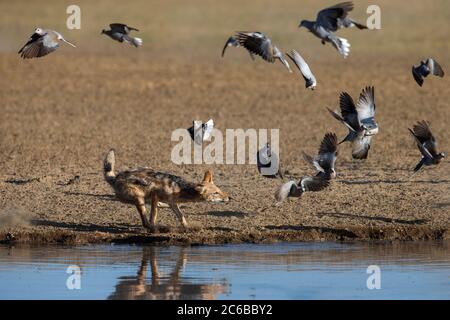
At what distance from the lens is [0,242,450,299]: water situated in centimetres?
920

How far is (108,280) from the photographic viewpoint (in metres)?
9.66

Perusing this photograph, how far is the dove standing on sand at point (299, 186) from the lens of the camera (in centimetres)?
1133

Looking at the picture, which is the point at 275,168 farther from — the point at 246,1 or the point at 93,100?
the point at 246,1

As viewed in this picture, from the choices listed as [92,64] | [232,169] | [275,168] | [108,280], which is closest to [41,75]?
[92,64]

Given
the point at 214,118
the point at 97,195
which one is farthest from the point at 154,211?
the point at 214,118

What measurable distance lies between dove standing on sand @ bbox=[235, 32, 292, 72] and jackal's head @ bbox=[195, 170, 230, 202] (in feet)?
4.65

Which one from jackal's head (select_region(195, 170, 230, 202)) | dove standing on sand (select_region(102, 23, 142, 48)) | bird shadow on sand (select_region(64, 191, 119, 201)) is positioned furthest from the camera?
bird shadow on sand (select_region(64, 191, 119, 201))

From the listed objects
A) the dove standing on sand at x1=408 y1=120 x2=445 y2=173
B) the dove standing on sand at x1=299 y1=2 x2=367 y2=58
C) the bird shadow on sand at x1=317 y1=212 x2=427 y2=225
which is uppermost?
the dove standing on sand at x1=299 y1=2 x2=367 y2=58

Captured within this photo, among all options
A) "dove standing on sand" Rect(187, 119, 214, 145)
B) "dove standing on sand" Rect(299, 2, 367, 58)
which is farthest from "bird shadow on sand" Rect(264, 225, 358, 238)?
"dove standing on sand" Rect(299, 2, 367, 58)

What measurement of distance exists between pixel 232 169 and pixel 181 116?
494 cm

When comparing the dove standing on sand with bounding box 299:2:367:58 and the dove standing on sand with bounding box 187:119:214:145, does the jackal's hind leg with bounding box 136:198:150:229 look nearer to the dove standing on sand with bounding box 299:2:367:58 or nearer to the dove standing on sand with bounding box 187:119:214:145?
the dove standing on sand with bounding box 187:119:214:145

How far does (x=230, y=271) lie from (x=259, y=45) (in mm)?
2475

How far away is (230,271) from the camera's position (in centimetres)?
993

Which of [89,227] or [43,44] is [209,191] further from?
[43,44]
